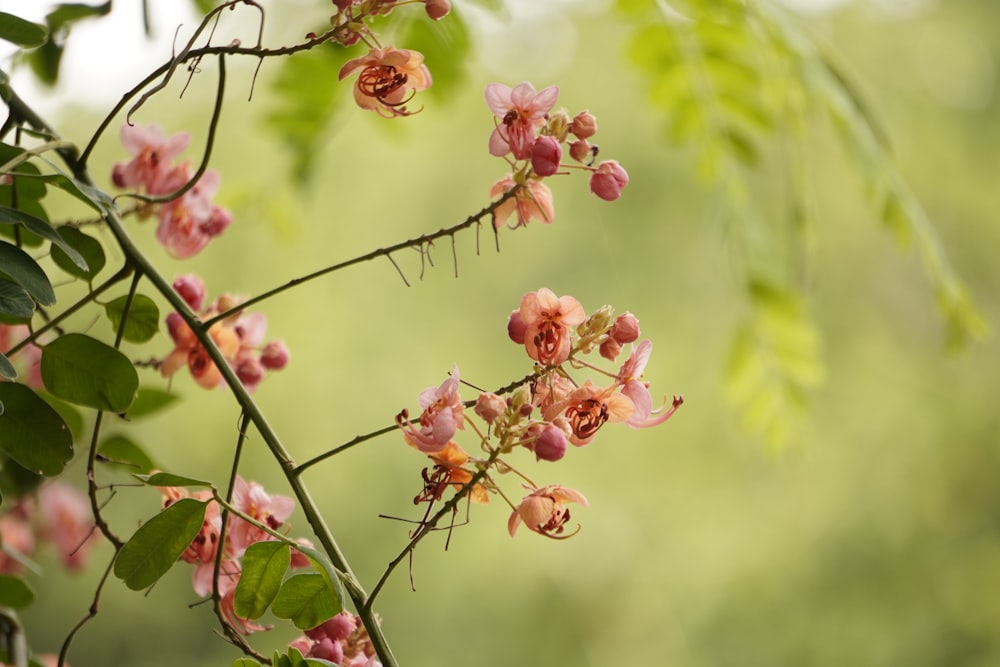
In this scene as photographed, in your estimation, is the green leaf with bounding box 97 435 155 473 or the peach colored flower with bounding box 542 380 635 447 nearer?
the peach colored flower with bounding box 542 380 635 447

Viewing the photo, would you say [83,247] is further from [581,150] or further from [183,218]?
[581,150]

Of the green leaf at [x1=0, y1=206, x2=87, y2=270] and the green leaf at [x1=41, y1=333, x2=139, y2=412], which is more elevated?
the green leaf at [x1=0, y1=206, x2=87, y2=270]

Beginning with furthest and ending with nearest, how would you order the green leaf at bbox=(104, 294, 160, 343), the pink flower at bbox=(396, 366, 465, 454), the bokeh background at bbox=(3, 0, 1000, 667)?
the bokeh background at bbox=(3, 0, 1000, 667) < the green leaf at bbox=(104, 294, 160, 343) < the pink flower at bbox=(396, 366, 465, 454)

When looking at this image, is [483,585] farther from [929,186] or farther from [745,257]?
[745,257]

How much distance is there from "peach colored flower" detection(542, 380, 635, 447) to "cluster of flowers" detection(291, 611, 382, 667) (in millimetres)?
108

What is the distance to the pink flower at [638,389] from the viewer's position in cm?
39

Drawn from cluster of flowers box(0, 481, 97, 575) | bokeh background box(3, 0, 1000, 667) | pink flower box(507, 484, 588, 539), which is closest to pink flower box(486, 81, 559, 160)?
pink flower box(507, 484, 588, 539)

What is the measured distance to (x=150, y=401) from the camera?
0.53 meters

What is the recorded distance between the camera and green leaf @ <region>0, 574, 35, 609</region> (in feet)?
1.67

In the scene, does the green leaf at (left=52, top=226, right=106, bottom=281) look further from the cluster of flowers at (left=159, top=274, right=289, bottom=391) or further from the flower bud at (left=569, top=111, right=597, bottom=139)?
the flower bud at (left=569, top=111, right=597, bottom=139)

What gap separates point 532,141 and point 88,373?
0.20 meters

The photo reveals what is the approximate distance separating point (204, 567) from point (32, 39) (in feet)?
0.75

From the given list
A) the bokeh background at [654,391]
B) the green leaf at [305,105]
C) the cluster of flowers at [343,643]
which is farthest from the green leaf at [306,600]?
the bokeh background at [654,391]

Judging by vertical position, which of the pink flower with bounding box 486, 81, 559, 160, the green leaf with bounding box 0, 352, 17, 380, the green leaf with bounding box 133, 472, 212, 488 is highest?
the pink flower with bounding box 486, 81, 559, 160
